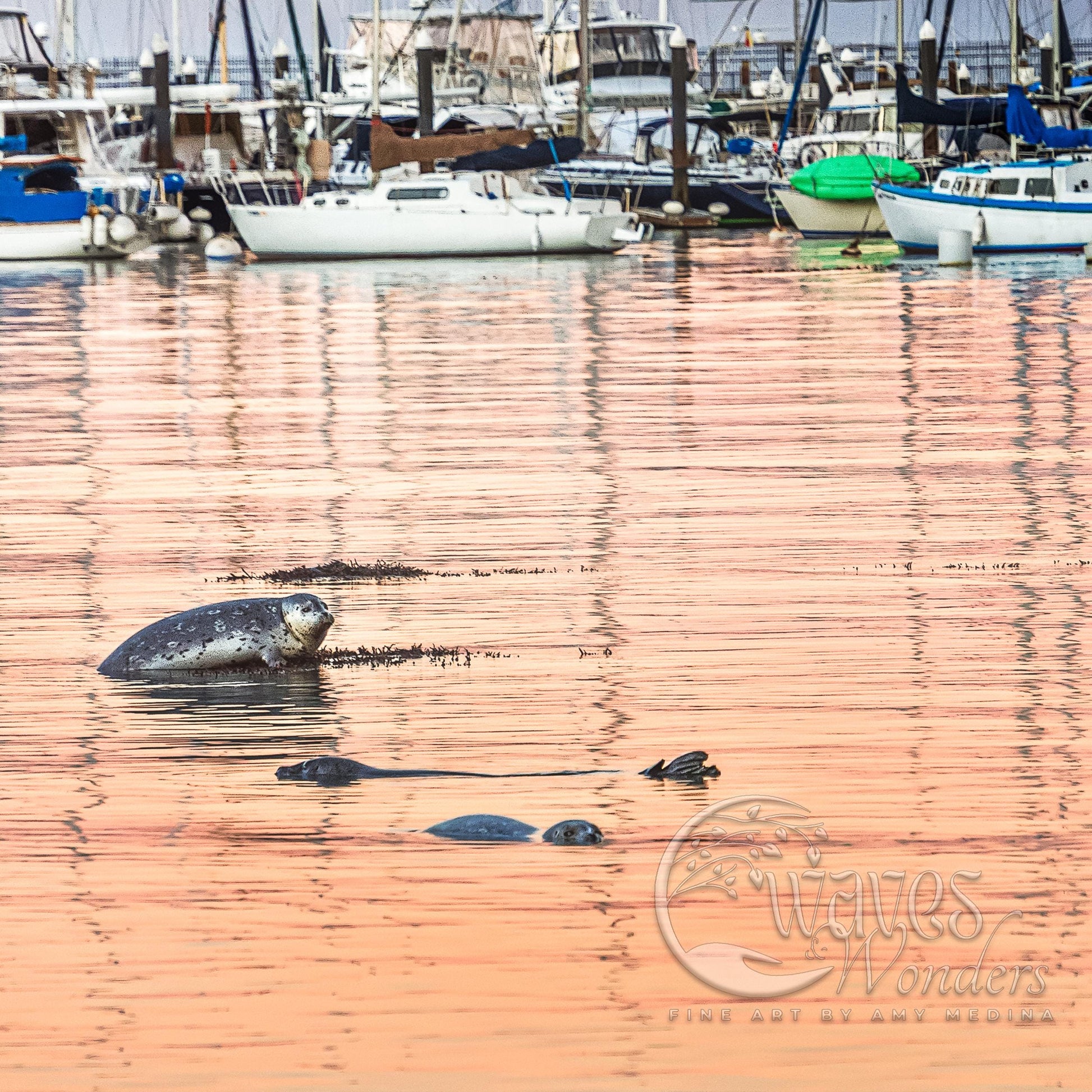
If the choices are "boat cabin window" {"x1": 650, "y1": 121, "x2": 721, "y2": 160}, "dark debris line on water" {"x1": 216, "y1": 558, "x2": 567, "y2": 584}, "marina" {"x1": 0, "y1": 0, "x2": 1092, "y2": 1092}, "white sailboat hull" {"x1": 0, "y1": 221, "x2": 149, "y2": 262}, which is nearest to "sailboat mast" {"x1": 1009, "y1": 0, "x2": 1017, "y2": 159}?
"boat cabin window" {"x1": 650, "y1": 121, "x2": 721, "y2": 160}

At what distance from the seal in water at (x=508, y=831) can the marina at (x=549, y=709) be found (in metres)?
0.02

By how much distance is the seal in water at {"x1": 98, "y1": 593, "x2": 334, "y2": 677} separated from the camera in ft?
26.7

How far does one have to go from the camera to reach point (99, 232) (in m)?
45.6

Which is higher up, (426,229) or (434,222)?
(434,222)

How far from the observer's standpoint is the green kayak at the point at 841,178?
47406 millimetres

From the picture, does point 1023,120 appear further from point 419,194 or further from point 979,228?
point 419,194

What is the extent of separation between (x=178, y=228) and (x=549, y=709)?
45.3m

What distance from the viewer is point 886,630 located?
27.9 feet

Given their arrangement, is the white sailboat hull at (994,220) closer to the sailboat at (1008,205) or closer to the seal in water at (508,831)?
the sailboat at (1008,205)

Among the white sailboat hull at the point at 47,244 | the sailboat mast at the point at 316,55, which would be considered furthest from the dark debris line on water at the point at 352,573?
the sailboat mast at the point at 316,55

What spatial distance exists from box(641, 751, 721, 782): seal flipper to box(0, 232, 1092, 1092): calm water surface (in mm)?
66

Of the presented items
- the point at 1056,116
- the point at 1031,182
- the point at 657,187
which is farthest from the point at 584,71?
the point at 1031,182

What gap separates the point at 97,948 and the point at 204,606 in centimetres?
333

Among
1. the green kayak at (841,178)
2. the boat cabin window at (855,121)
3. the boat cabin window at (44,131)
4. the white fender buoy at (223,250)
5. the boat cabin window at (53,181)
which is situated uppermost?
the boat cabin window at (44,131)
